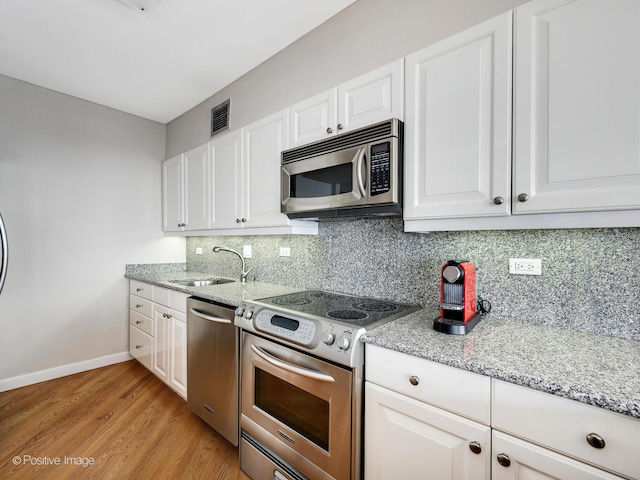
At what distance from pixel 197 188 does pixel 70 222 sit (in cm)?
128

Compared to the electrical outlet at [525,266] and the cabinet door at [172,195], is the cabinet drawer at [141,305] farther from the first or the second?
the electrical outlet at [525,266]

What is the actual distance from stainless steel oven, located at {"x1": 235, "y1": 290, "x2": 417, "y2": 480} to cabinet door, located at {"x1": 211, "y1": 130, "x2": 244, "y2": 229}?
2.94ft

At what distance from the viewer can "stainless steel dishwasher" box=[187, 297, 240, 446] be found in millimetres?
1785

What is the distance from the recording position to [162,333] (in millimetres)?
2539

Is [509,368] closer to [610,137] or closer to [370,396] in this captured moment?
[370,396]

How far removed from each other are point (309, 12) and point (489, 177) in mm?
1526

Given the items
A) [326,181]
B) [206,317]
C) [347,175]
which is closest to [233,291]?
[206,317]

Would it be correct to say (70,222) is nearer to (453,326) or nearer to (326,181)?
(326,181)

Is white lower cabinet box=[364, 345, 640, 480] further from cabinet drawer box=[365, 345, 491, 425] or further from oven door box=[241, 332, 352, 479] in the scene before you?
oven door box=[241, 332, 352, 479]

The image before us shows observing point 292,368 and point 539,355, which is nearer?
point 539,355

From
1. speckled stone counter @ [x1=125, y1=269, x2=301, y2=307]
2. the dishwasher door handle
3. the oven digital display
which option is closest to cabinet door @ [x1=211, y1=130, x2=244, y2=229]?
speckled stone counter @ [x1=125, y1=269, x2=301, y2=307]

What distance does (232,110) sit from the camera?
265cm

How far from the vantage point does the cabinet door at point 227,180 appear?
7.66 ft

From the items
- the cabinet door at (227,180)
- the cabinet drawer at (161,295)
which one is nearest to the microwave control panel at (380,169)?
the cabinet door at (227,180)
